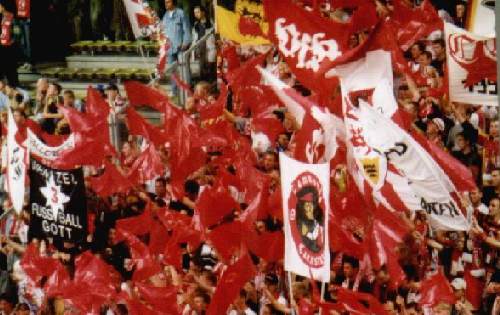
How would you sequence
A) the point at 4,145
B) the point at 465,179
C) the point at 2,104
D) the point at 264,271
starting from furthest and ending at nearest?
the point at 2,104 → the point at 4,145 → the point at 264,271 → the point at 465,179

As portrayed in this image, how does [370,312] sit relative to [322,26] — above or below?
below

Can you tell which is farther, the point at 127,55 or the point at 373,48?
the point at 127,55

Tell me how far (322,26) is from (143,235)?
8.68ft

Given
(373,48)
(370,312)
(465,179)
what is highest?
(373,48)

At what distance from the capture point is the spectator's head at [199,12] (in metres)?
11.5

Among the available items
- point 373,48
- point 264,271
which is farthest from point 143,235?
point 373,48

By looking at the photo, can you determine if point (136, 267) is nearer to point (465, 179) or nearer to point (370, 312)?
point (370, 312)

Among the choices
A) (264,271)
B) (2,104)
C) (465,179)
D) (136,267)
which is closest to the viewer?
(465,179)

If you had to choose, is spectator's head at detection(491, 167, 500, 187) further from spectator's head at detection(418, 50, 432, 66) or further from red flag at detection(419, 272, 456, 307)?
spectator's head at detection(418, 50, 432, 66)

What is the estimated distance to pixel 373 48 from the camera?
7887mm

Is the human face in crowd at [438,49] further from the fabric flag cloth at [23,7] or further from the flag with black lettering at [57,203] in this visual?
the fabric flag cloth at [23,7]

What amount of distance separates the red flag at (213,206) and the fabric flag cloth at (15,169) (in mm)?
2162

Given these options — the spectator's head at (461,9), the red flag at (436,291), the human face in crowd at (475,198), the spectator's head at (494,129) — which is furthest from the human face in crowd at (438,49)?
the red flag at (436,291)

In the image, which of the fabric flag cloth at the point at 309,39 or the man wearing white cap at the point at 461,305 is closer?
the man wearing white cap at the point at 461,305
